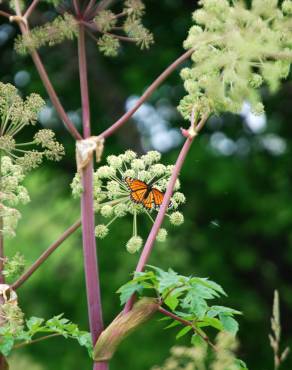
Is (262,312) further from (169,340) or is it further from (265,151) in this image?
(265,151)

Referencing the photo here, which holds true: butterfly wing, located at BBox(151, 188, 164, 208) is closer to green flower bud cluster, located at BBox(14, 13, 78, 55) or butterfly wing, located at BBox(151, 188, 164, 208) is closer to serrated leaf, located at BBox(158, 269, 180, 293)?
serrated leaf, located at BBox(158, 269, 180, 293)

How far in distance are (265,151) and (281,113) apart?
498 mm

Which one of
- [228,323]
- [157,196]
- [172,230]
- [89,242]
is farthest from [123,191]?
[172,230]

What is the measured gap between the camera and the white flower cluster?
221 centimetres

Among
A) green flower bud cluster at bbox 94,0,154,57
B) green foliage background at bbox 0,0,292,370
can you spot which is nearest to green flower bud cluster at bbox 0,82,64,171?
green flower bud cluster at bbox 94,0,154,57

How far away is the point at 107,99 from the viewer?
33.4 feet

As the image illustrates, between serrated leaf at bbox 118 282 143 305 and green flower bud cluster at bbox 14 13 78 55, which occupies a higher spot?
green flower bud cluster at bbox 14 13 78 55

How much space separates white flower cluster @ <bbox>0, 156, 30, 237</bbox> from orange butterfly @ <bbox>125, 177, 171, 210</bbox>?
322 millimetres

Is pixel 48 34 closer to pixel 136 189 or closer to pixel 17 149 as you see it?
pixel 17 149

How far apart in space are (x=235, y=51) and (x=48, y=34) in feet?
1.55

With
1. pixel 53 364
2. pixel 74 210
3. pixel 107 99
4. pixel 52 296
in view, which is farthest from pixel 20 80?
pixel 53 364

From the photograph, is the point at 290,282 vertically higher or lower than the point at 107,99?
lower

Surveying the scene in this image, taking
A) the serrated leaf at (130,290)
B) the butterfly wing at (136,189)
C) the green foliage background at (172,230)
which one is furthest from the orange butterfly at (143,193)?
the green foliage background at (172,230)

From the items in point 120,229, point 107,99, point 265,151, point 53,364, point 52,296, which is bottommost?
point 53,364
